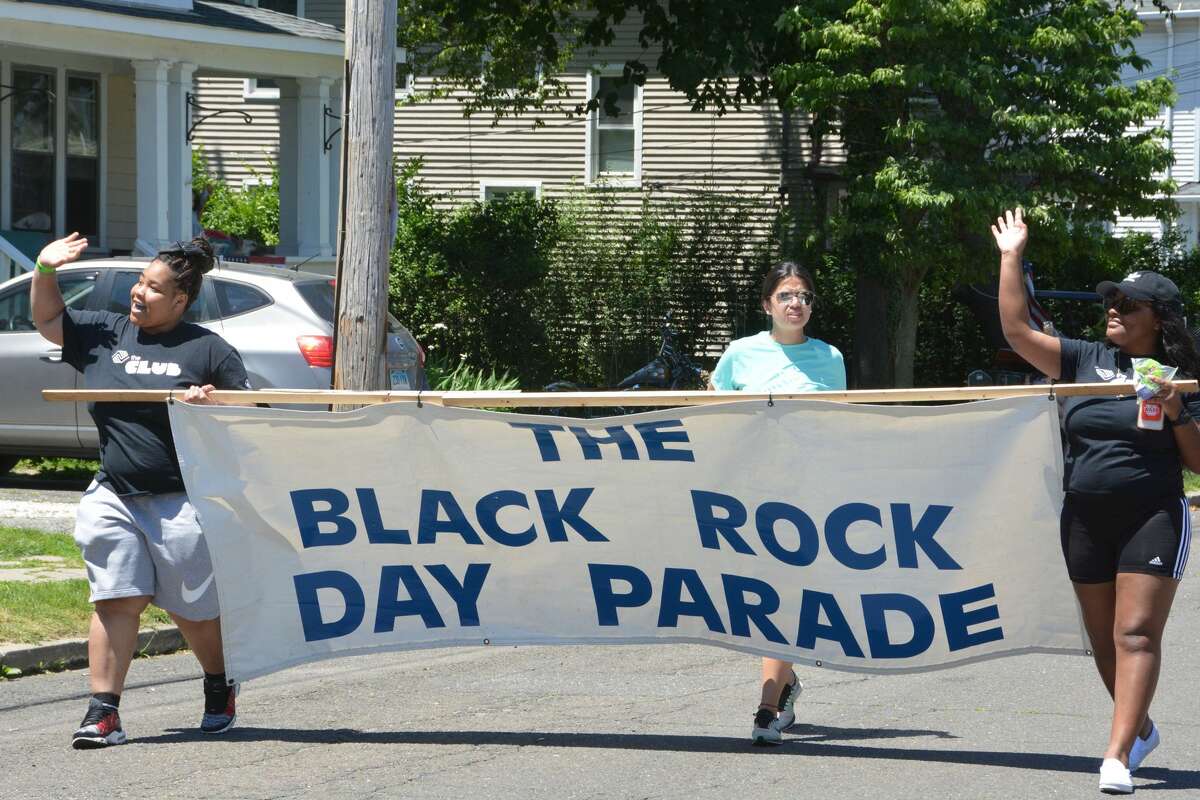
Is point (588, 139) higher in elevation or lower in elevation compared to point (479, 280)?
higher

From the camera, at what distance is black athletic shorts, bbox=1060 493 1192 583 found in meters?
5.41

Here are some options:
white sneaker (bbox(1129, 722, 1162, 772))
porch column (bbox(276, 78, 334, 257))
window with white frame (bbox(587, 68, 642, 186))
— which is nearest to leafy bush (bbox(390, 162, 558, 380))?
porch column (bbox(276, 78, 334, 257))

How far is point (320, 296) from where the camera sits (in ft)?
41.4

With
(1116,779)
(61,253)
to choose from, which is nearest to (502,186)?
(61,253)

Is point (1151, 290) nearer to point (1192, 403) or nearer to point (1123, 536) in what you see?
point (1192, 403)

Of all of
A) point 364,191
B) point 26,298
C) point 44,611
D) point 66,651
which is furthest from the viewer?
point 26,298

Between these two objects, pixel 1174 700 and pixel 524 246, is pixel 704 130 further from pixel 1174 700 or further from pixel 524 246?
pixel 1174 700

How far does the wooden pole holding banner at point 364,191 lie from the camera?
383 inches

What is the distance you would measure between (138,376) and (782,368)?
2455 millimetres

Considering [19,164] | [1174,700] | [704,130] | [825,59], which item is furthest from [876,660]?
[704,130]

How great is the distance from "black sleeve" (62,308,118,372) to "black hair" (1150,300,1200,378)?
3.84 metres

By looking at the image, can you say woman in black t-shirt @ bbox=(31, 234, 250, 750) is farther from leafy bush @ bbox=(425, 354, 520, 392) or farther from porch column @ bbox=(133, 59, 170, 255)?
porch column @ bbox=(133, 59, 170, 255)

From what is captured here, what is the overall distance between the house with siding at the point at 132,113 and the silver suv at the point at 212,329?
14.8 feet

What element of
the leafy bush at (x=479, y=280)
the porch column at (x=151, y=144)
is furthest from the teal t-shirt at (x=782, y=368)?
the leafy bush at (x=479, y=280)
